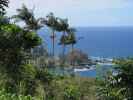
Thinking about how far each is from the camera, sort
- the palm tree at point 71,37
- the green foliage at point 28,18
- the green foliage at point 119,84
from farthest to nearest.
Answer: the palm tree at point 71,37 < the green foliage at point 28,18 < the green foliage at point 119,84

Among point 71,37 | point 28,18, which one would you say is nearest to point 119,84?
point 28,18

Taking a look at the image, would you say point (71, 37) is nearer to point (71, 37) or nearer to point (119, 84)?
point (71, 37)

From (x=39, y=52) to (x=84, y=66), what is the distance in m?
24.4

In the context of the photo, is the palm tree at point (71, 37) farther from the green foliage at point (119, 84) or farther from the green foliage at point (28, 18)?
the green foliage at point (119, 84)

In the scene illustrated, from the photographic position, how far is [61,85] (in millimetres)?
27094

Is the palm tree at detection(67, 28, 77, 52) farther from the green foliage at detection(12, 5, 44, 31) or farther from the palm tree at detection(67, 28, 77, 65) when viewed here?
the green foliage at detection(12, 5, 44, 31)

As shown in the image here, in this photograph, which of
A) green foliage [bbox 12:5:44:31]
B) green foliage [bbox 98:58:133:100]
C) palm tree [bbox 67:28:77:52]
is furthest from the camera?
palm tree [bbox 67:28:77:52]

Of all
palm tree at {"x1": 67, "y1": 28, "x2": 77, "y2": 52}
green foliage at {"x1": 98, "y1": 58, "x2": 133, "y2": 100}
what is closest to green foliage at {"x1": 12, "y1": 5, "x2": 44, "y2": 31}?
palm tree at {"x1": 67, "y1": 28, "x2": 77, "y2": 52}

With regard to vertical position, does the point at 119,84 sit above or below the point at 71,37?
below

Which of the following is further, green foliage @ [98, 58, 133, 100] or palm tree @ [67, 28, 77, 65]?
palm tree @ [67, 28, 77, 65]

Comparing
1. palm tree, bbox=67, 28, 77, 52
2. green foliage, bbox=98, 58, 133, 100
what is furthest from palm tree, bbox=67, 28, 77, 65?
green foliage, bbox=98, 58, 133, 100

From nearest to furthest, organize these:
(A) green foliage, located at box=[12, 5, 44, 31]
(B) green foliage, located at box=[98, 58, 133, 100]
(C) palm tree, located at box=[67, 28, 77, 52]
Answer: (B) green foliage, located at box=[98, 58, 133, 100]
(A) green foliage, located at box=[12, 5, 44, 31]
(C) palm tree, located at box=[67, 28, 77, 52]

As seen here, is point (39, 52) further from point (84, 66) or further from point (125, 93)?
point (125, 93)

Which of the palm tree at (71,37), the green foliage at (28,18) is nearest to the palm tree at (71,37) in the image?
the palm tree at (71,37)
